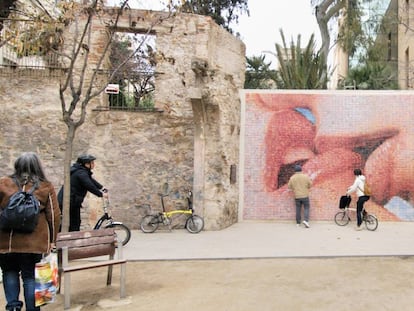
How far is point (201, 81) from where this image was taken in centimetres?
991

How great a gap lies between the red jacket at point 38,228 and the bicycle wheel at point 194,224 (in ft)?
19.1

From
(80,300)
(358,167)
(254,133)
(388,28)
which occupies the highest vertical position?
(388,28)

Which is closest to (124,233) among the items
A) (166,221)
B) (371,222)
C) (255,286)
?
(166,221)

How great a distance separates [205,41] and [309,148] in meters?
4.07

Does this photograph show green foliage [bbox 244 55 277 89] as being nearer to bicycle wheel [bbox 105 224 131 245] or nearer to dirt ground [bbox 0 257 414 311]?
bicycle wheel [bbox 105 224 131 245]

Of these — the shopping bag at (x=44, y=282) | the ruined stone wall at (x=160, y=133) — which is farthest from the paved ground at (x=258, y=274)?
the ruined stone wall at (x=160, y=133)

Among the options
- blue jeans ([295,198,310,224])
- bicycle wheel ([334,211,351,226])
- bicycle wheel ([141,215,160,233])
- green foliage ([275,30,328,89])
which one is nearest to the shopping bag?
bicycle wheel ([141,215,160,233])

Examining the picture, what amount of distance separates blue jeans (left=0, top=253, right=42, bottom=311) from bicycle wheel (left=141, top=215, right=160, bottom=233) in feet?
19.2

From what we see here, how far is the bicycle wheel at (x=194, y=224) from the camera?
1000 cm

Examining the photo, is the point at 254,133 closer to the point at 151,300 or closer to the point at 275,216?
the point at 275,216

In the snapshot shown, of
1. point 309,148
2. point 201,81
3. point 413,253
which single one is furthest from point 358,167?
point 201,81

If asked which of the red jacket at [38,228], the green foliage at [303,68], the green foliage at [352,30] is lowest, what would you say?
the red jacket at [38,228]

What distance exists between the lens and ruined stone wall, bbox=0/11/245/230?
10.1 m

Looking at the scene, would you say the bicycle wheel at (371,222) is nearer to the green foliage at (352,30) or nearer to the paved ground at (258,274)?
the paved ground at (258,274)
